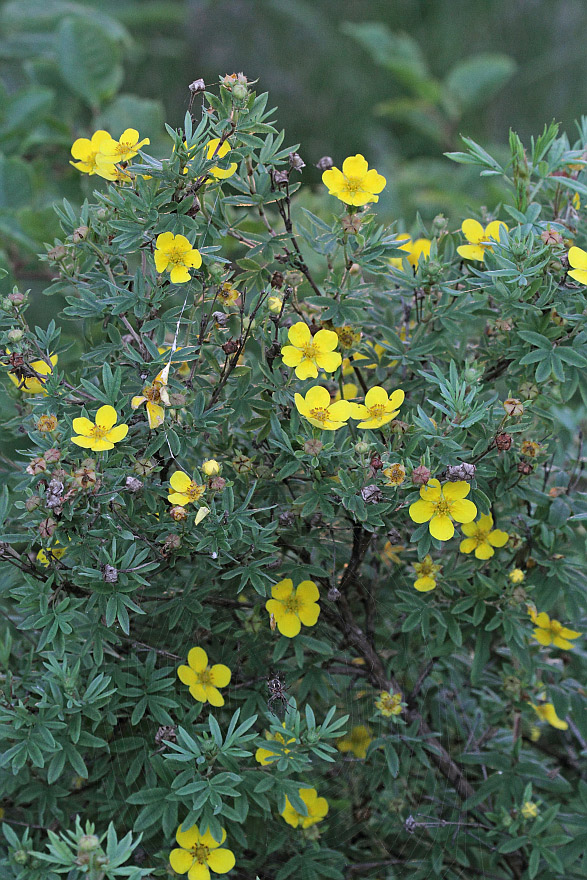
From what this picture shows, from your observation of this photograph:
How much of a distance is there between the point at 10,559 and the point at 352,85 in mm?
3841

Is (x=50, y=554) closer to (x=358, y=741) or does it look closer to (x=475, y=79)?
(x=358, y=741)

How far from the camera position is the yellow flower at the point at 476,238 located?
39.0 inches

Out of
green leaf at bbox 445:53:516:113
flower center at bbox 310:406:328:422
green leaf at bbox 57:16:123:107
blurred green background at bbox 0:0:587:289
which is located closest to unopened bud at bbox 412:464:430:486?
flower center at bbox 310:406:328:422

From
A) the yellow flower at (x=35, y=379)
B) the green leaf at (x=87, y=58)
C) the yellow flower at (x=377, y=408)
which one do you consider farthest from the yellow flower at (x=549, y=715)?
the green leaf at (x=87, y=58)

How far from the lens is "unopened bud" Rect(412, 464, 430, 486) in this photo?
804mm

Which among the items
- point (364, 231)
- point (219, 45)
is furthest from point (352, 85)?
point (364, 231)

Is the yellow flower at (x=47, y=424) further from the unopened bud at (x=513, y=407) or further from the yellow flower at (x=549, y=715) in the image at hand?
the yellow flower at (x=549, y=715)

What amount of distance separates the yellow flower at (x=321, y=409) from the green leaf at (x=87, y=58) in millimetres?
1537

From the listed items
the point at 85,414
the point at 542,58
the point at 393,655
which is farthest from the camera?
the point at 542,58

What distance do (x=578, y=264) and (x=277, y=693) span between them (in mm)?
520

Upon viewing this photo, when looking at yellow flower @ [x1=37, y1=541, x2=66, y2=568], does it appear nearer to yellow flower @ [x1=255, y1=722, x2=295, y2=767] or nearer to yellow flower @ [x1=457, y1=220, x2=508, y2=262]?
yellow flower @ [x1=255, y1=722, x2=295, y2=767]

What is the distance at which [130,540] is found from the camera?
87cm

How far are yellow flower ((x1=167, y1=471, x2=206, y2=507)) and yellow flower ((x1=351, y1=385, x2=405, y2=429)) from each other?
169 millimetres

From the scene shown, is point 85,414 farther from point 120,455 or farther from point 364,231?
point 364,231
